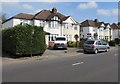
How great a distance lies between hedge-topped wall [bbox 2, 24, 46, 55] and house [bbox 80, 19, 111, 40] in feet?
167

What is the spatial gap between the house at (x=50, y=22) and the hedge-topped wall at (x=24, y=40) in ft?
89.1

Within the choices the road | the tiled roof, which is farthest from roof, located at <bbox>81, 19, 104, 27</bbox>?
the road

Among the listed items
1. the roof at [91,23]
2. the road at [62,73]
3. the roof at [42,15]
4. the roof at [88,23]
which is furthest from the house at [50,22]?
the road at [62,73]

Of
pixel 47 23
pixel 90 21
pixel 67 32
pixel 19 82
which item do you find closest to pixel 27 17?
pixel 47 23

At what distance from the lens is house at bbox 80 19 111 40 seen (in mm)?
76312

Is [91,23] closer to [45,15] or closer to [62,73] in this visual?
[45,15]

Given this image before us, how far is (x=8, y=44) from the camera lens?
23.5 m

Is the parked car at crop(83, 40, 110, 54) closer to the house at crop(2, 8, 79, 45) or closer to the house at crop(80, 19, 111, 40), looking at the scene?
the house at crop(2, 8, 79, 45)

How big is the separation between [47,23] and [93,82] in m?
45.3

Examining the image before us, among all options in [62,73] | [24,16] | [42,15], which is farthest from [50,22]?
[62,73]

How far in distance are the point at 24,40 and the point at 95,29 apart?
5892 cm

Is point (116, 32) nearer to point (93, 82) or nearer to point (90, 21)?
point (90, 21)

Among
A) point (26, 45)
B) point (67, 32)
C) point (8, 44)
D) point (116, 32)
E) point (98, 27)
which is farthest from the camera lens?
point (116, 32)

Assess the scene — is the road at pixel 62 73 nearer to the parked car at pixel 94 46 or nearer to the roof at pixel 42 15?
the parked car at pixel 94 46
